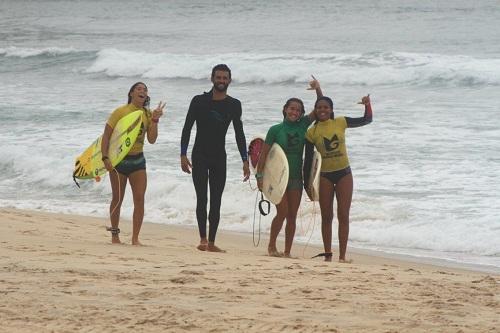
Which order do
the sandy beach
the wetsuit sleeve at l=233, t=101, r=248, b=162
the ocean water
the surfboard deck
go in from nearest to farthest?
the sandy beach, the wetsuit sleeve at l=233, t=101, r=248, b=162, the surfboard deck, the ocean water

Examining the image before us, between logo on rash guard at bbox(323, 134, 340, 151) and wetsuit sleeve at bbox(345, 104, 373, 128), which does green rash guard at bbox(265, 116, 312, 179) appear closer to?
logo on rash guard at bbox(323, 134, 340, 151)

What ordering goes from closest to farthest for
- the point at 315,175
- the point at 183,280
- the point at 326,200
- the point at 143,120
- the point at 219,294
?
1. the point at 219,294
2. the point at 183,280
3. the point at 315,175
4. the point at 326,200
5. the point at 143,120

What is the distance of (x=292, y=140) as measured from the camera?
27.1 ft

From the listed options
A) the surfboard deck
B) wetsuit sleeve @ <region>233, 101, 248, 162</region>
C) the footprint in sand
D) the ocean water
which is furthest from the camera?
the ocean water

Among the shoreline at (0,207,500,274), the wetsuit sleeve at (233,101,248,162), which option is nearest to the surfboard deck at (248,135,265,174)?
the wetsuit sleeve at (233,101,248,162)

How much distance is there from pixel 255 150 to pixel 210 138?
2.37 ft

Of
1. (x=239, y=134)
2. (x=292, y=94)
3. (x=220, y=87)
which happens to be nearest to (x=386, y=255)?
(x=239, y=134)

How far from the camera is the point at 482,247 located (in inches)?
383

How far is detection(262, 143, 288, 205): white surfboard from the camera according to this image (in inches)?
321

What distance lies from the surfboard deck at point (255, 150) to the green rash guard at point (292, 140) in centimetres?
52

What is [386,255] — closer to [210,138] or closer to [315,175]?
[315,175]

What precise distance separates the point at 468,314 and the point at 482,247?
14.3 ft

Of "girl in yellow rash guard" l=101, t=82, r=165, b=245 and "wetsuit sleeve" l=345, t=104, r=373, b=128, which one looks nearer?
"wetsuit sleeve" l=345, t=104, r=373, b=128

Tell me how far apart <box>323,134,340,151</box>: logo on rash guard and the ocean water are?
205cm
